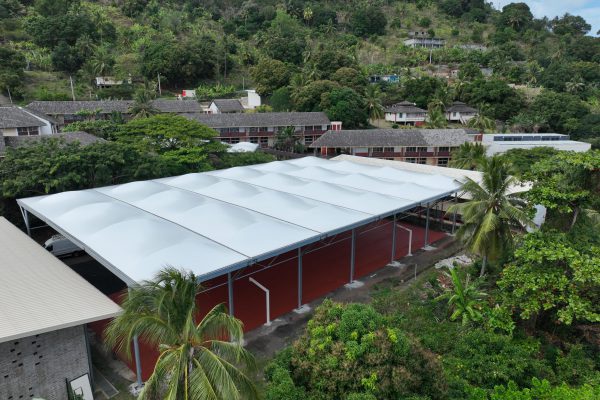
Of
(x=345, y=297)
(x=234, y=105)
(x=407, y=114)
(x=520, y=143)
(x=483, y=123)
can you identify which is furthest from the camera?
(x=407, y=114)

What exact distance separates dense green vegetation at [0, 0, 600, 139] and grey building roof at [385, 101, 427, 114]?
11.7 ft

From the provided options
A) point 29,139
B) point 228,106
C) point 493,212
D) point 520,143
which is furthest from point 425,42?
point 493,212

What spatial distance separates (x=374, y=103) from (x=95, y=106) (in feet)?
Result: 142

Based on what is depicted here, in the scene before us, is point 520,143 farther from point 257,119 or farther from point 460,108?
point 257,119

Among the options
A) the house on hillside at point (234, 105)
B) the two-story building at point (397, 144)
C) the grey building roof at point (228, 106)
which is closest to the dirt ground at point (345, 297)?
the two-story building at point (397, 144)

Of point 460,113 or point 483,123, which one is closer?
point 483,123

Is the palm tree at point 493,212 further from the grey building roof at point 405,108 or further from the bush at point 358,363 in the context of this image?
the grey building roof at point 405,108

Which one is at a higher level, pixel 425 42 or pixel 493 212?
pixel 425 42

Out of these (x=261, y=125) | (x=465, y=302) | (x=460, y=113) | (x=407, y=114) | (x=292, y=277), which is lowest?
(x=292, y=277)

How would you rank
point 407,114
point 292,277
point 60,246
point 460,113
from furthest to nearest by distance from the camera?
point 460,113 → point 407,114 → point 60,246 → point 292,277

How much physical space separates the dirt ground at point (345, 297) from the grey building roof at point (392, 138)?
23952mm

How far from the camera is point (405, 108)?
70875mm

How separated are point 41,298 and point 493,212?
18539 mm

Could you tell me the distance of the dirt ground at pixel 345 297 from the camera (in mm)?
15405
